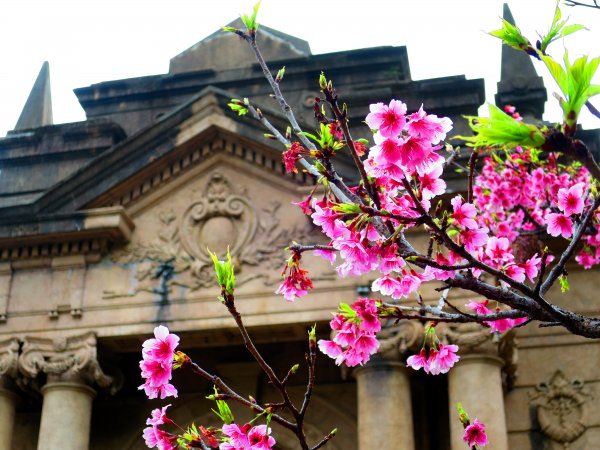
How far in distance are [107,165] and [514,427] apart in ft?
27.6

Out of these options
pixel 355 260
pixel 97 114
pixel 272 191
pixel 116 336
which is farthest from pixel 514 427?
pixel 97 114

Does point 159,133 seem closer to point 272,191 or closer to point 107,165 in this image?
point 107,165

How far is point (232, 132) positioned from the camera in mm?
16703

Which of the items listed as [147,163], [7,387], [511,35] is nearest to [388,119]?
[511,35]

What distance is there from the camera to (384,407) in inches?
560

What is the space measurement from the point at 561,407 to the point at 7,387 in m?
9.27

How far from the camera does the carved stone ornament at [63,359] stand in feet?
51.2

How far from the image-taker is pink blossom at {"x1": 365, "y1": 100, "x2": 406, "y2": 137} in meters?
6.16

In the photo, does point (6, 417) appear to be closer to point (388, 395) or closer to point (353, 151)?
point (388, 395)

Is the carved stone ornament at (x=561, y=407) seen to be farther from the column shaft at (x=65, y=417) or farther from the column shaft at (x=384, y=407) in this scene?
the column shaft at (x=65, y=417)

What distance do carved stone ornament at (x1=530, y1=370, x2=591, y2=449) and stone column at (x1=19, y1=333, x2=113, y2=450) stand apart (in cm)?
730

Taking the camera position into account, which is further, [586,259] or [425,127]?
[586,259]

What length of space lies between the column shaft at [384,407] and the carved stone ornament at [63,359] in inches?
177

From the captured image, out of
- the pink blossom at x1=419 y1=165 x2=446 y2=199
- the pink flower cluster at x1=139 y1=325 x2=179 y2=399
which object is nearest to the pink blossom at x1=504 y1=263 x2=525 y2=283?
the pink blossom at x1=419 y1=165 x2=446 y2=199
